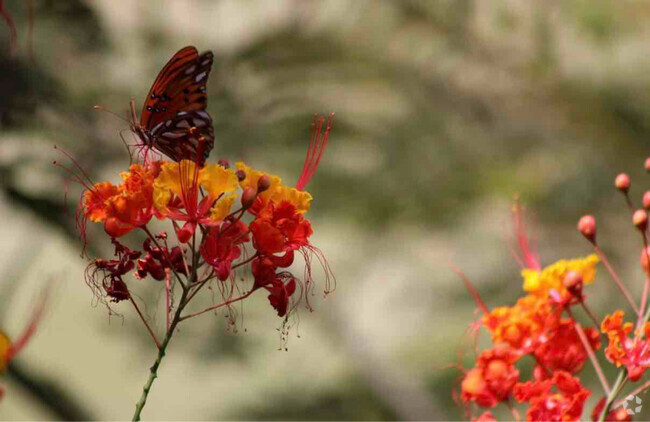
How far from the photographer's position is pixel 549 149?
2248 millimetres

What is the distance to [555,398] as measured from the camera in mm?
730

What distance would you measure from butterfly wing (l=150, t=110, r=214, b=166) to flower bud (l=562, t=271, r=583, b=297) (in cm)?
34

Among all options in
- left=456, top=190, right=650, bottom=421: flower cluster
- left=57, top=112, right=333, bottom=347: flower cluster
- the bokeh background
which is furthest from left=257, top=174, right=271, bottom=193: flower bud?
the bokeh background

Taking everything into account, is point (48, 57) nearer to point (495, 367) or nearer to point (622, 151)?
point (622, 151)

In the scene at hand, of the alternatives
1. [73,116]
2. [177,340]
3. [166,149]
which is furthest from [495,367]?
[73,116]

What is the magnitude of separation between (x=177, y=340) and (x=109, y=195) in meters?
1.53

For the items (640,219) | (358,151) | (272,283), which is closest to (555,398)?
(640,219)

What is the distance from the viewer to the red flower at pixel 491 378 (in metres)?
0.77

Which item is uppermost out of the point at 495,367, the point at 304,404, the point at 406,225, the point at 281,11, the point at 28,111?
the point at 281,11

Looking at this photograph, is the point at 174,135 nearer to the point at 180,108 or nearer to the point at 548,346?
the point at 180,108

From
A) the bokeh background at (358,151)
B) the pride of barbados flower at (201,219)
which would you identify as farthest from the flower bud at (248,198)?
the bokeh background at (358,151)

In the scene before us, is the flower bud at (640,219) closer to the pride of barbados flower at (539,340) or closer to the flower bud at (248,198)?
the pride of barbados flower at (539,340)

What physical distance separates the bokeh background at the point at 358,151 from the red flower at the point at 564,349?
124 cm

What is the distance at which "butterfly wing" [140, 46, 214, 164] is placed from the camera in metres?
0.59
